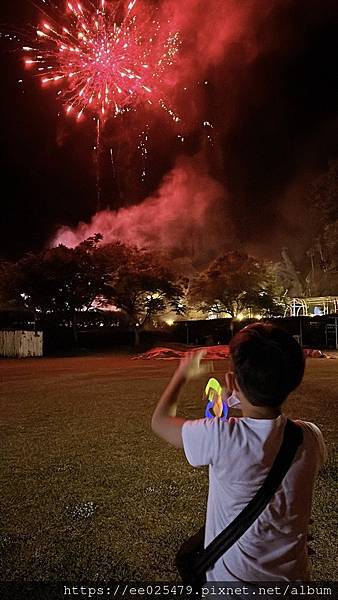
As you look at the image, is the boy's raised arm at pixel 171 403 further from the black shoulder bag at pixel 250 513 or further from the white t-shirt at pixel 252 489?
the black shoulder bag at pixel 250 513

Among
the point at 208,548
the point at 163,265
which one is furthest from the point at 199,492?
the point at 163,265

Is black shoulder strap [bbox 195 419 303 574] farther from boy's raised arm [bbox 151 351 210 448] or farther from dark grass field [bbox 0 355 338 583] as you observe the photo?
dark grass field [bbox 0 355 338 583]

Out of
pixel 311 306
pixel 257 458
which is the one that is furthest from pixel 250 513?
pixel 311 306

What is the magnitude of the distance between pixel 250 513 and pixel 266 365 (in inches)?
18.1

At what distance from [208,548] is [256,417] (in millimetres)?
440

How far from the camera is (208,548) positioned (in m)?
1.43

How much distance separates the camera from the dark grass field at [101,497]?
9.55 feet

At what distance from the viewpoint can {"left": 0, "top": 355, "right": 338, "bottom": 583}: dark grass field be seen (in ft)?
9.55

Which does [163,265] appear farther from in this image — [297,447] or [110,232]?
[297,447]

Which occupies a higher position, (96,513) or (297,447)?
(297,447)

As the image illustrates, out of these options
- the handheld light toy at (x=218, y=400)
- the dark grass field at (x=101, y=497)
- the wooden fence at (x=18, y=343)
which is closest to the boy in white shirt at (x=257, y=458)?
the handheld light toy at (x=218, y=400)

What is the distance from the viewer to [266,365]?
4.78 ft

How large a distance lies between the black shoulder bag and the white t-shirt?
0.06 ft

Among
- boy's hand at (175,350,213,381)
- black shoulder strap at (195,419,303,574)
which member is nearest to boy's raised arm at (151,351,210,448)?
boy's hand at (175,350,213,381)
